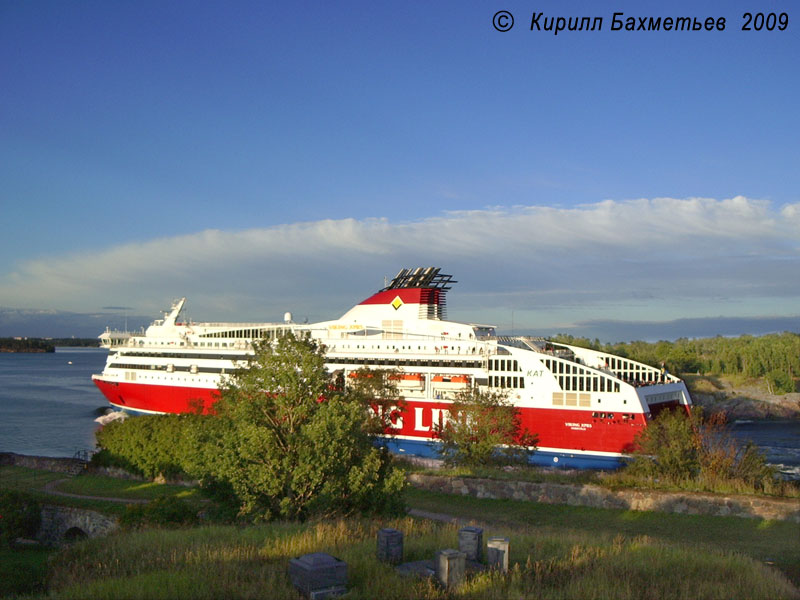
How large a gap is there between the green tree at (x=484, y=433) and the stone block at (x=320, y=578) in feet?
85.0

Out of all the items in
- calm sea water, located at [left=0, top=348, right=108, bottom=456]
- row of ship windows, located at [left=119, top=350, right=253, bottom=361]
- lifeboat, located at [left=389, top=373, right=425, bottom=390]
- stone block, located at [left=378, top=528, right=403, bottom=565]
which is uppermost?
row of ship windows, located at [left=119, top=350, right=253, bottom=361]

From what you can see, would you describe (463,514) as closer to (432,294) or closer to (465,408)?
(465,408)

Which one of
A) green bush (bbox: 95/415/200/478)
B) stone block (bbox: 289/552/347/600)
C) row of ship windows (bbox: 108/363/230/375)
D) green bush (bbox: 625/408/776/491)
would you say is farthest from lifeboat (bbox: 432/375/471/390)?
stone block (bbox: 289/552/347/600)

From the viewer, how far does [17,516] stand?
2075 cm

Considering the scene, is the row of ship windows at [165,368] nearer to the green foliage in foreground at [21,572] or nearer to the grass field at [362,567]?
the green foliage in foreground at [21,572]

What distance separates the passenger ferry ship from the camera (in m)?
39.4

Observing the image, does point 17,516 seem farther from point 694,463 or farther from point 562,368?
point 562,368

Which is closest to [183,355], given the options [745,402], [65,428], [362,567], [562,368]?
[65,428]

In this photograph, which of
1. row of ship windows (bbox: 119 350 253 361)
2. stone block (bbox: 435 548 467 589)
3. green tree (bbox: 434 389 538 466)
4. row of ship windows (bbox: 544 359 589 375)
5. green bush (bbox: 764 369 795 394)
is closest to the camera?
stone block (bbox: 435 548 467 589)

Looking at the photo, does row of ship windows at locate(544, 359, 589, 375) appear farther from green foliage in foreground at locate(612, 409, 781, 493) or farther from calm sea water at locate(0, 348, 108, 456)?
calm sea water at locate(0, 348, 108, 456)

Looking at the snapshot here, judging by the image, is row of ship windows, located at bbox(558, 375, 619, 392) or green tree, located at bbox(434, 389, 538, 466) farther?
row of ship windows, located at bbox(558, 375, 619, 392)

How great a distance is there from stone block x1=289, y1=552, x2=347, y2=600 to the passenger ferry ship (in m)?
22.7

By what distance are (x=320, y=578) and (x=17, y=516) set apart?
14910 mm

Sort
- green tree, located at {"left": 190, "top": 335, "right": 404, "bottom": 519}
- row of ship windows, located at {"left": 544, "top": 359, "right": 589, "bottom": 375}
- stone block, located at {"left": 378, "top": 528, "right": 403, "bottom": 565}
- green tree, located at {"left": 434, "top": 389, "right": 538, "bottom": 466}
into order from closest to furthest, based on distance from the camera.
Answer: stone block, located at {"left": 378, "top": 528, "right": 403, "bottom": 565} < green tree, located at {"left": 190, "top": 335, "right": 404, "bottom": 519} < green tree, located at {"left": 434, "top": 389, "right": 538, "bottom": 466} < row of ship windows, located at {"left": 544, "top": 359, "right": 589, "bottom": 375}
